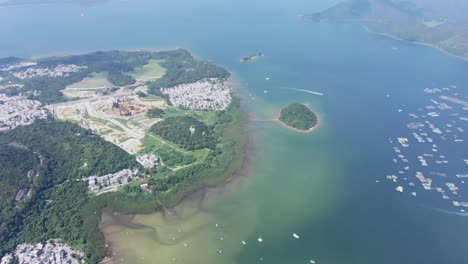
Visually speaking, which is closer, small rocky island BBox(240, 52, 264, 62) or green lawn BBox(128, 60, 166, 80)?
green lawn BBox(128, 60, 166, 80)

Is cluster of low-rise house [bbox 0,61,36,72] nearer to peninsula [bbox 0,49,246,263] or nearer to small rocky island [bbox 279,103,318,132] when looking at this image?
peninsula [bbox 0,49,246,263]

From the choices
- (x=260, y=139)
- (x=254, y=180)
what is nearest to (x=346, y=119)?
(x=260, y=139)

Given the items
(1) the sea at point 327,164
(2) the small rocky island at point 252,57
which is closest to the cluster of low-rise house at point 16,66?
(1) the sea at point 327,164

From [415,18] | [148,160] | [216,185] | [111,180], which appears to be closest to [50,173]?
[111,180]

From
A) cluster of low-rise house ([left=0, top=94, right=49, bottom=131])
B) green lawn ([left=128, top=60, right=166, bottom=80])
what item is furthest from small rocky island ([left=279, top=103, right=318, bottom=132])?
cluster of low-rise house ([left=0, top=94, right=49, bottom=131])

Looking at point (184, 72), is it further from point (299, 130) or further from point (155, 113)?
point (299, 130)

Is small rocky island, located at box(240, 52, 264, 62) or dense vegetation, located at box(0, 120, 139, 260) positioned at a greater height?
dense vegetation, located at box(0, 120, 139, 260)

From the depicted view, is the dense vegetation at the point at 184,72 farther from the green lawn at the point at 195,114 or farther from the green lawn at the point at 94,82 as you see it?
the green lawn at the point at 94,82

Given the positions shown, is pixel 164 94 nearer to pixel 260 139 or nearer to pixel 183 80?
pixel 183 80
